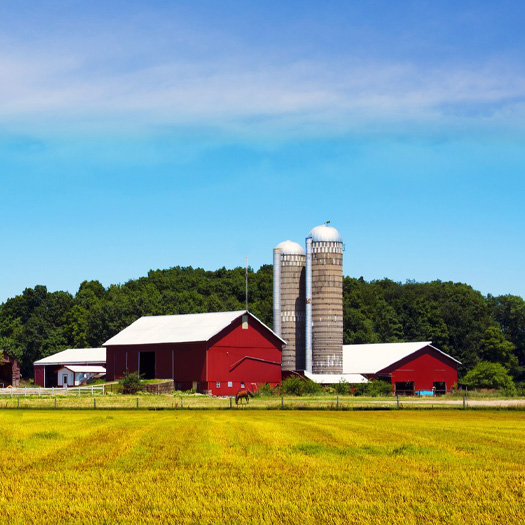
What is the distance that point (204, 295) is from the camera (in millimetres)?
166750

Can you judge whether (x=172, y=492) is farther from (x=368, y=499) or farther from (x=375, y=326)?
(x=375, y=326)

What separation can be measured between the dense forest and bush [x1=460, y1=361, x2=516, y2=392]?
3433cm

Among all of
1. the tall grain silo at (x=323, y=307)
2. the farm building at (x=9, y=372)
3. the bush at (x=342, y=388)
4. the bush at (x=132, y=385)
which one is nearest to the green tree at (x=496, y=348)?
the tall grain silo at (x=323, y=307)

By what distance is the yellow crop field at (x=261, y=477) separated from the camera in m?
13.6

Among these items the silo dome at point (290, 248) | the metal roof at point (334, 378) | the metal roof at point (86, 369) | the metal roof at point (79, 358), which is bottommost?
the metal roof at point (334, 378)

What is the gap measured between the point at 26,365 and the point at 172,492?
454ft

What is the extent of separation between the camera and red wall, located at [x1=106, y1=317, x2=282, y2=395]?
83250mm

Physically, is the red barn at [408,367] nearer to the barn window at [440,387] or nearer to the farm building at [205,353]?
the barn window at [440,387]

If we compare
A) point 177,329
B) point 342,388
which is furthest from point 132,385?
point 342,388

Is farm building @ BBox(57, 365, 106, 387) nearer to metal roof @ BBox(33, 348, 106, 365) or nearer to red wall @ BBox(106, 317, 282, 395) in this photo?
metal roof @ BBox(33, 348, 106, 365)

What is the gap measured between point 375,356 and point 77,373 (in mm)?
37458

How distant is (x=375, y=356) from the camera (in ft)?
312

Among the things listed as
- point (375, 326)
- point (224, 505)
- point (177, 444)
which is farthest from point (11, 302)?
point (224, 505)

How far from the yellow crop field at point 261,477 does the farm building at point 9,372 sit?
263ft
